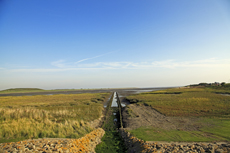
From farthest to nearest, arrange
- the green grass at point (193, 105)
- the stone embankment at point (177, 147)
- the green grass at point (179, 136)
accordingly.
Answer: the green grass at point (193, 105), the green grass at point (179, 136), the stone embankment at point (177, 147)

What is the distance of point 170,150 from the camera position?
8062 mm

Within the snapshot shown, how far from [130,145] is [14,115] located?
1515 cm

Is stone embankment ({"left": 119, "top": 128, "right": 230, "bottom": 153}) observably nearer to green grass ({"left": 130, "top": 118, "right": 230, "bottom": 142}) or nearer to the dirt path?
green grass ({"left": 130, "top": 118, "right": 230, "bottom": 142})

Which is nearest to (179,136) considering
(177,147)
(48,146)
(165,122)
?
(177,147)

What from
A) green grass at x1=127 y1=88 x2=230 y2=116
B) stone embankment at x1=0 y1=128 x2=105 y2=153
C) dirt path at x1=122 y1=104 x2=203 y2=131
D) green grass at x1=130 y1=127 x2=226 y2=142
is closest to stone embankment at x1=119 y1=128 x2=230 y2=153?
green grass at x1=130 y1=127 x2=226 y2=142

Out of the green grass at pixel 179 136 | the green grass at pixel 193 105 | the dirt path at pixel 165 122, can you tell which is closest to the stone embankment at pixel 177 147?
the green grass at pixel 179 136

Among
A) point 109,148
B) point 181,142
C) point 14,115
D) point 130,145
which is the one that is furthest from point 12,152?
point 14,115

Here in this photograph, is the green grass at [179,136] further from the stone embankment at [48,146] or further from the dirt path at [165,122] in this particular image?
the stone embankment at [48,146]

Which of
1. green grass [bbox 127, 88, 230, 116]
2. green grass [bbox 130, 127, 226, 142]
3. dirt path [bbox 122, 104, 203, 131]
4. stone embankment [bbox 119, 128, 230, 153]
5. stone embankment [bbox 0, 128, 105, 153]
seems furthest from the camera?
green grass [bbox 127, 88, 230, 116]

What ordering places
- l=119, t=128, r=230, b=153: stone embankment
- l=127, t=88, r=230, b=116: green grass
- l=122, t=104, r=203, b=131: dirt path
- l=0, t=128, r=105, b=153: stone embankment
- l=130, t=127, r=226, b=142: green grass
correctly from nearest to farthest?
l=0, t=128, r=105, b=153: stone embankment
l=119, t=128, r=230, b=153: stone embankment
l=130, t=127, r=226, b=142: green grass
l=122, t=104, r=203, b=131: dirt path
l=127, t=88, r=230, b=116: green grass

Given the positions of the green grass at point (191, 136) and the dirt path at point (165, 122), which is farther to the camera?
the dirt path at point (165, 122)

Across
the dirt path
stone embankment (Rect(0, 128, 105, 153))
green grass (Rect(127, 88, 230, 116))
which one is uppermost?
stone embankment (Rect(0, 128, 105, 153))

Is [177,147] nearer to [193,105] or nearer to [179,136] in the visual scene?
[179,136]

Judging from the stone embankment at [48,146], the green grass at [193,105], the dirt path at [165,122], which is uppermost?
the stone embankment at [48,146]
